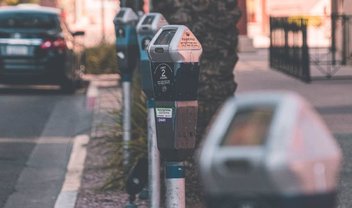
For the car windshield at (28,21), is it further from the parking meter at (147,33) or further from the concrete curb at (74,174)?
the parking meter at (147,33)

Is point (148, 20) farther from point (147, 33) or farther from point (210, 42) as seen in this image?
point (210, 42)

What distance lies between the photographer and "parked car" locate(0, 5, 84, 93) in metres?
17.6

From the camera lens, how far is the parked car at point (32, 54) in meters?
17.6

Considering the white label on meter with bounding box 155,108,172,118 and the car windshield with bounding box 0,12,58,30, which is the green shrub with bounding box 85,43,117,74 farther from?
the white label on meter with bounding box 155,108,172,118

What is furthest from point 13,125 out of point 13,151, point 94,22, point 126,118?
point 94,22

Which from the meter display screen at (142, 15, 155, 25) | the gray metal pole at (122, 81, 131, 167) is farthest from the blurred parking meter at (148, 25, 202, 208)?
the gray metal pole at (122, 81, 131, 167)

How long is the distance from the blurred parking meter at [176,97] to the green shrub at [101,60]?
16266 mm

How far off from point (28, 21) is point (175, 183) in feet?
43.2

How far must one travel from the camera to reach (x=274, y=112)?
2.15 meters

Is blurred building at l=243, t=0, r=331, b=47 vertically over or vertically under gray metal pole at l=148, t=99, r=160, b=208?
under

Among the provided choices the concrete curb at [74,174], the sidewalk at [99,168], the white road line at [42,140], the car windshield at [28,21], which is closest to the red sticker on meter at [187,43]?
the sidewalk at [99,168]

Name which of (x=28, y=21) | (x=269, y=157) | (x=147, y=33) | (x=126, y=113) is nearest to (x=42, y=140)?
(x=126, y=113)

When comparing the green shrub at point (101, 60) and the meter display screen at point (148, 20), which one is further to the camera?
the green shrub at point (101, 60)

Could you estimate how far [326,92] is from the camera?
1591 cm
